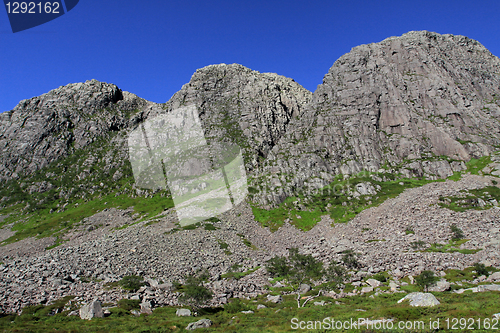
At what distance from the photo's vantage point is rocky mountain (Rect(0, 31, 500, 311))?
175ft

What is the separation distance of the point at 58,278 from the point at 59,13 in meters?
44.1

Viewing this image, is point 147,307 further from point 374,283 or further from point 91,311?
point 374,283

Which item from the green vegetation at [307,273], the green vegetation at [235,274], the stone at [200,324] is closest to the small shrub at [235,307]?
the stone at [200,324]

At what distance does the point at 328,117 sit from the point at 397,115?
1380 inches

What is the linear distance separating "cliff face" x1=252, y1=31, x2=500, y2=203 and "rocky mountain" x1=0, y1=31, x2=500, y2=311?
30.6 inches

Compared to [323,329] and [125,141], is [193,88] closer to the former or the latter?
[125,141]

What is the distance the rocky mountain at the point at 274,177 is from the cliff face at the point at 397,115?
0.78m

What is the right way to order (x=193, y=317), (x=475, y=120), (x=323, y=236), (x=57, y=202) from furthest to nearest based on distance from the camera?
(x=57, y=202) → (x=475, y=120) → (x=323, y=236) → (x=193, y=317)

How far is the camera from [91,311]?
35656mm

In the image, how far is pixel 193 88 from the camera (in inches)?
7510

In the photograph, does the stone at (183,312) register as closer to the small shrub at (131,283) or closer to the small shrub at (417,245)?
the small shrub at (131,283)

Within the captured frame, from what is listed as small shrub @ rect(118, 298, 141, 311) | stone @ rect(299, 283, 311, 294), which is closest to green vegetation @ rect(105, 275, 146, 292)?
small shrub @ rect(118, 298, 141, 311)

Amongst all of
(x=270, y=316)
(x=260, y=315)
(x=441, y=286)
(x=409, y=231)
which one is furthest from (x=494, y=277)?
(x=260, y=315)

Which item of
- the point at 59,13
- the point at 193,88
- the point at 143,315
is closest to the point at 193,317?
the point at 143,315
